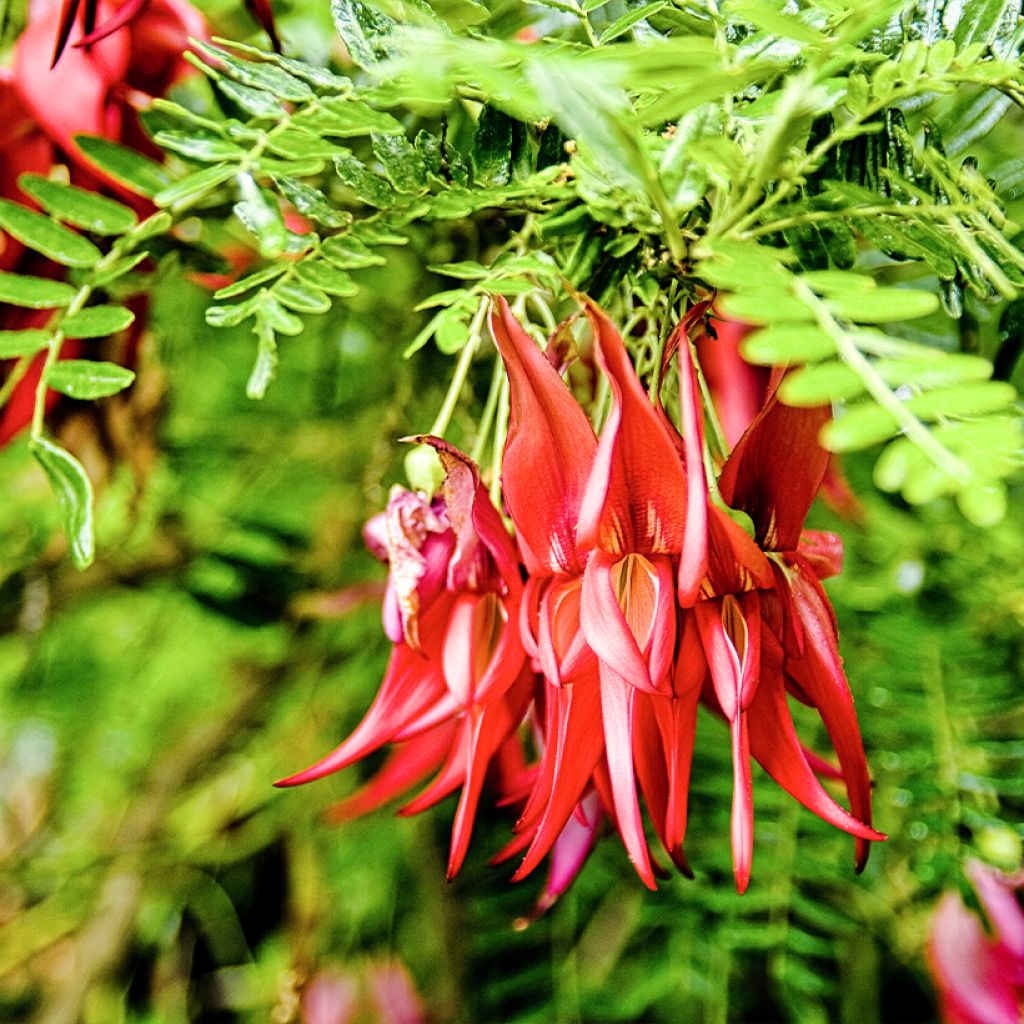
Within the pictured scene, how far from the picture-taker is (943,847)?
23.0 inches

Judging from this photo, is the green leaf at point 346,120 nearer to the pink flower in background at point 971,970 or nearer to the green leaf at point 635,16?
the green leaf at point 635,16

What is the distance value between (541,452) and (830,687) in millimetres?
119

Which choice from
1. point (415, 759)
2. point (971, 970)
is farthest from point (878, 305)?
point (971, 970)

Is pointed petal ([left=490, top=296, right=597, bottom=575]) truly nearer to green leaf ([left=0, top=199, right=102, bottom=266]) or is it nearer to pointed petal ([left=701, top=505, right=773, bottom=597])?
pointed petal ([left=701, top=505, right=773, bottom=597])

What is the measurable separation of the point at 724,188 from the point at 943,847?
Result: 41cm

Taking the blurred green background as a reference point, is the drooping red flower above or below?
above

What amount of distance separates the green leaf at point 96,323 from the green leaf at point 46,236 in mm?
22

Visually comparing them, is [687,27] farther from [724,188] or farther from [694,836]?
[694,836]

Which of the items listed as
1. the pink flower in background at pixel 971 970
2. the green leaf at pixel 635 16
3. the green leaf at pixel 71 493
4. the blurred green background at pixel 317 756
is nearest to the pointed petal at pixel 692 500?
the green leaf at pixel 635 16

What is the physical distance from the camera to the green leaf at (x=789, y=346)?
10.8 inches

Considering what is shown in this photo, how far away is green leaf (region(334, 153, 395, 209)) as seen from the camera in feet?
1.29

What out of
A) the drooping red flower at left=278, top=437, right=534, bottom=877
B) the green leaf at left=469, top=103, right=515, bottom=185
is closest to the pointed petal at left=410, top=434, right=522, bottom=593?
the drooping red flower at left=278, top=437, right=534, bottom=877

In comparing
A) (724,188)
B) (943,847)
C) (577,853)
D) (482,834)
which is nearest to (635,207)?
(724,188)

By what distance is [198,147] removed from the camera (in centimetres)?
39
